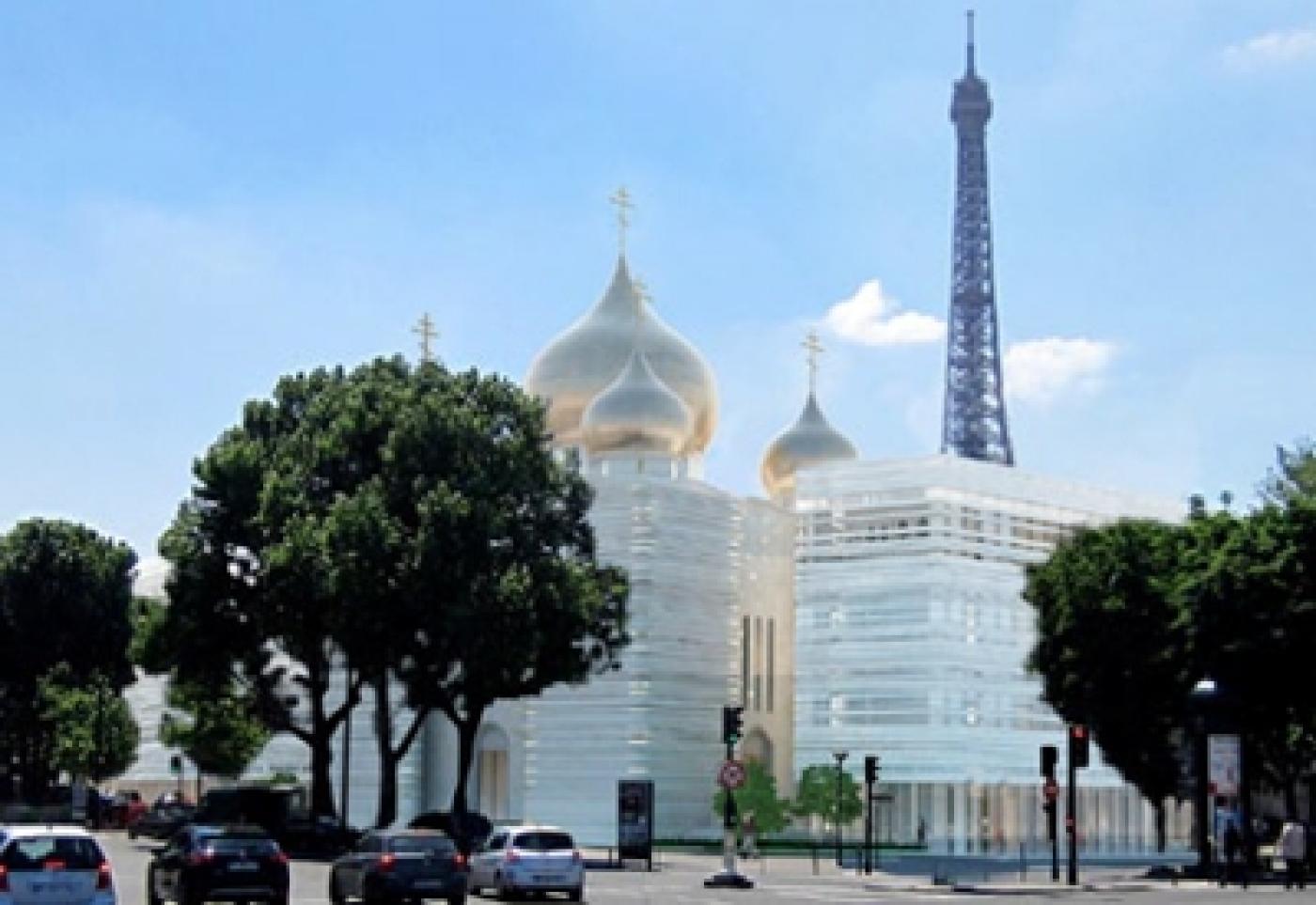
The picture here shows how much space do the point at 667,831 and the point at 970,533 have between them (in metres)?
16.2

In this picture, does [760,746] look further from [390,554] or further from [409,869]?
[409,869]

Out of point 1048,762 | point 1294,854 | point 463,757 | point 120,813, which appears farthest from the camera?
point 120,813

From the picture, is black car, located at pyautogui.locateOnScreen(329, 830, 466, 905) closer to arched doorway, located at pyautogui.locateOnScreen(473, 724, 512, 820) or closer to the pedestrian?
the pedestrian

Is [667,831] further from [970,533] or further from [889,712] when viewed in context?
[970,533]

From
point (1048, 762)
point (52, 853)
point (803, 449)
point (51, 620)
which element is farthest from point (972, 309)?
point (52, 853)

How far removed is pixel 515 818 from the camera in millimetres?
81312

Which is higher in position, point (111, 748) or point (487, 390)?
point (487, 390)

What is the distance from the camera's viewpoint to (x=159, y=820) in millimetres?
66812

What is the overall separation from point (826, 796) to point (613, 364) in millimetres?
26148

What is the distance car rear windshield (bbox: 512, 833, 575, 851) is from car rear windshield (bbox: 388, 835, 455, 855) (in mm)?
3385

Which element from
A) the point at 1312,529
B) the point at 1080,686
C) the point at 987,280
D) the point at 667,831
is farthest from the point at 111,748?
the point at 987,280

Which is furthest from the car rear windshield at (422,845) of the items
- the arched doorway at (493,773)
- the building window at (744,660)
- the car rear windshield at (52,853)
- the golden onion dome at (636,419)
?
the arched doorway at (493,773)

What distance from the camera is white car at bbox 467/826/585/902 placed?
36219mm

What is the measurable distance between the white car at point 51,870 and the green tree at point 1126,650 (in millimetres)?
33279
